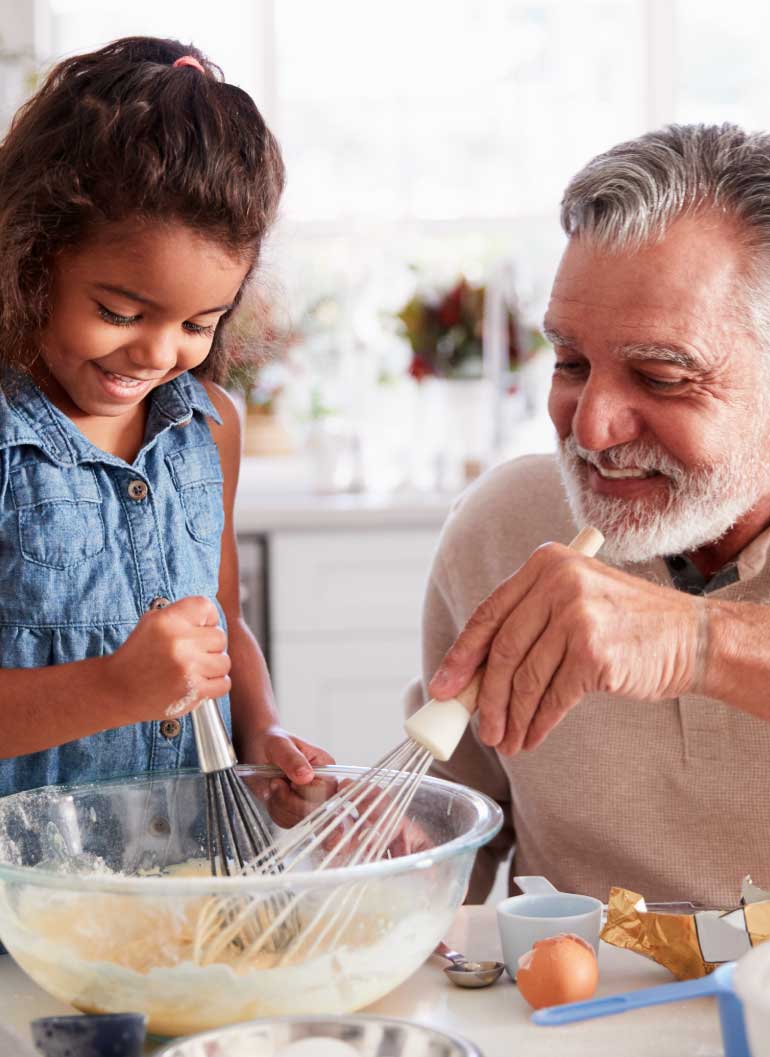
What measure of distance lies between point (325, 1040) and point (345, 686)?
2242mm

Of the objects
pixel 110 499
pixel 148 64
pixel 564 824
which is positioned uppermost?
pixel 148 64

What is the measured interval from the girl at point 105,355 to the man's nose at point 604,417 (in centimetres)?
33

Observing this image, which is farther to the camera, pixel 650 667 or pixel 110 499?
pixel 110 499

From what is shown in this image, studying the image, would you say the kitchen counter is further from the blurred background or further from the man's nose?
the blurred background

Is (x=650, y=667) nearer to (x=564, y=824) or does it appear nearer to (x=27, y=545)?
(x=564, y=824)

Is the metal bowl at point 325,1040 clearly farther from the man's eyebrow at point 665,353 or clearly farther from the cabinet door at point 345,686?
the cabinet door at point 345,686

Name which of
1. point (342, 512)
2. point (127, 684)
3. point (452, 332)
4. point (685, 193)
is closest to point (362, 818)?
point (127, 684)

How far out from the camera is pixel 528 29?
3.69 meters

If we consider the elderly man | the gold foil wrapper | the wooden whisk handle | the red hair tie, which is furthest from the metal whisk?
the red hair tie

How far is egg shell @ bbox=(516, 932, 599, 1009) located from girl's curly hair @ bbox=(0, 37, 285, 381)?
0.64 meters

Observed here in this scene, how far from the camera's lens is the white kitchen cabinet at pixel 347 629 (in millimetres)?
2908

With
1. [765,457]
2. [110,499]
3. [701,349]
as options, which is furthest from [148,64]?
[765,457]

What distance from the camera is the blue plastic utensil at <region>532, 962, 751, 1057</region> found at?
0.70 m

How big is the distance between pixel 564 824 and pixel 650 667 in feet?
1.13
